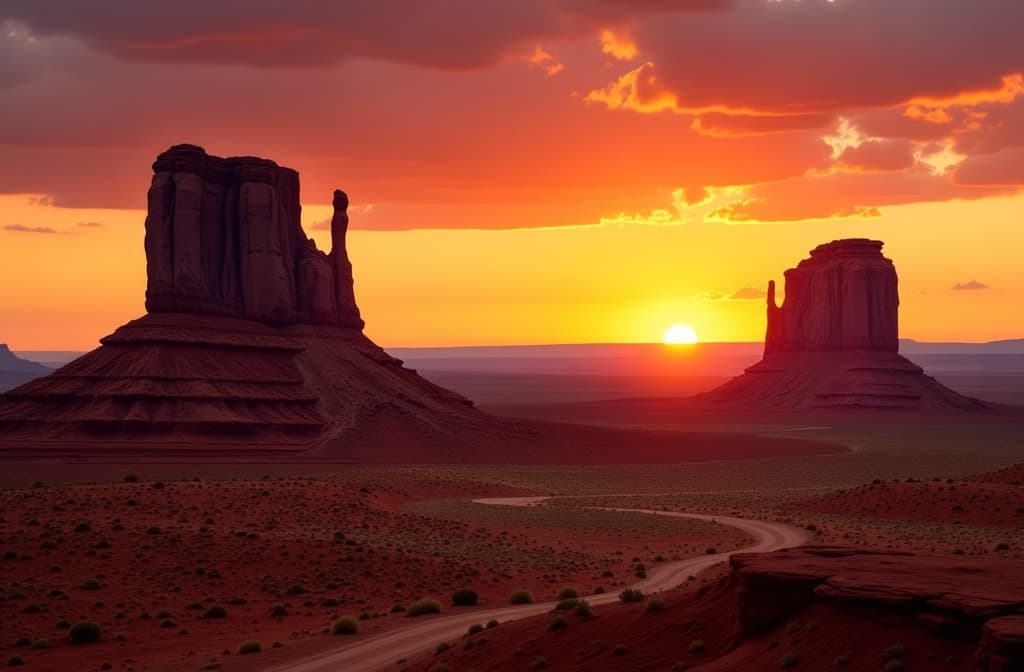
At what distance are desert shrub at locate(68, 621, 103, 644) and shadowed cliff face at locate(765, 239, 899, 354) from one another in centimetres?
16358

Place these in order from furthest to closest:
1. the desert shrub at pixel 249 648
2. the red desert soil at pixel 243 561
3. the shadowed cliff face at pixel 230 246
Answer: the shadowed cliff face at pixel 230 246
the red desert soil at pixel 243 561
the desert shrub at pixel 249 648

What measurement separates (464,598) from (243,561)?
10.4m

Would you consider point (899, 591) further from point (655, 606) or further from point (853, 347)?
point (853, 347)

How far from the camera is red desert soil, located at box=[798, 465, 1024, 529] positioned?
58.3 m

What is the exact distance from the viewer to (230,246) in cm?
A: 10831

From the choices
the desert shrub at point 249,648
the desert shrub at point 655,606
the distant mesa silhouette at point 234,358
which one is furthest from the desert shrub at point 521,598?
the distant mesa silhouette at point 234,358

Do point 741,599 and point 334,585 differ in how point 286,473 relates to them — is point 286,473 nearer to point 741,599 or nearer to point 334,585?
point 334,585

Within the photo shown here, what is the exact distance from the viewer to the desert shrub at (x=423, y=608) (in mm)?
36719

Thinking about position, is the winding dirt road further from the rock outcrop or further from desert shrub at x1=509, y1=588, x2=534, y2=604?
the rock outcrop

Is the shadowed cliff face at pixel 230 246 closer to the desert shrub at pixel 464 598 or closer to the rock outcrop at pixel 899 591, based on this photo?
the desert shrub at pixel 464 598

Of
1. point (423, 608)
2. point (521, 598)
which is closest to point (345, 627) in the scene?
point (423, 608)

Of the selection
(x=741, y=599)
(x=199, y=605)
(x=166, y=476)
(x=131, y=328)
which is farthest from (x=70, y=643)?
(x=131, y=328)

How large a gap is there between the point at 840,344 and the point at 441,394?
92.6m

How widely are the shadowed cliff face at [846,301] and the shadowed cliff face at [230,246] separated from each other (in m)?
98.0
